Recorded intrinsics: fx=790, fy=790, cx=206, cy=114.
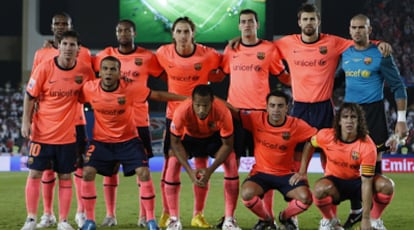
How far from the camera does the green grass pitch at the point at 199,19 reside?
66.6 feet

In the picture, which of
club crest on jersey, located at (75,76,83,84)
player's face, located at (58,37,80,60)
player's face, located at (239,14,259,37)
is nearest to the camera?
player's face, located at (58,37,80,60)

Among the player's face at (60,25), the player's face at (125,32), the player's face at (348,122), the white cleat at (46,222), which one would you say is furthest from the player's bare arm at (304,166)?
the player's face at (60,25)

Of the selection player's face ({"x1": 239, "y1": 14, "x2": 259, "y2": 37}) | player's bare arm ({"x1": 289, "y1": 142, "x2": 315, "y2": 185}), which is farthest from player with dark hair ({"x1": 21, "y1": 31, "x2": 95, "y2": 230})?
player's bare arm ({"x1": 289, "y1": 142, "x2": 315, "y2": 185})

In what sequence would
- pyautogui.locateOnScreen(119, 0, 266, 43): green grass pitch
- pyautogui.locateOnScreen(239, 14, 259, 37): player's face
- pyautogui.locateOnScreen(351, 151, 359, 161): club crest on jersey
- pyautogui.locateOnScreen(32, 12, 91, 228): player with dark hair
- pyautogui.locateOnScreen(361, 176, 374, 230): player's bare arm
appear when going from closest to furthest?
pyautogui.locateOnScreen(361, 176, 374, 230): player's bare arm, pyautogui.locateOnScreen(351, 151, 359, 161): club crest on jersey, pyautogui.locateOnScreen(239, 14, 259, 37): player's face, pyautogui.locateOnScreen(32, 12, 91, 228): player with dark hair, pyautogui.locateOnScreen(119, 0, 266, 43): green grass pitch

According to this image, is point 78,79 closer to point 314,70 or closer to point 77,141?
point 77,141

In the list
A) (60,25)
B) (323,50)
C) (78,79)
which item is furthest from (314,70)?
(60,25)

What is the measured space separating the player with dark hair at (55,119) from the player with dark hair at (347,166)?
2.05 m

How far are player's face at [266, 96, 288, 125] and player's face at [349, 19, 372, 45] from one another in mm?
874

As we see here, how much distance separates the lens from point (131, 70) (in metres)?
7.09

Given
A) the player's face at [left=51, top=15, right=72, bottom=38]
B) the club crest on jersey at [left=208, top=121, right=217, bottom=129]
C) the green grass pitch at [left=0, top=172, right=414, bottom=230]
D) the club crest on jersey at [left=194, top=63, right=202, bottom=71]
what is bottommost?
the green grass pitch at [left=0, top=172, right=414, bottom=230]

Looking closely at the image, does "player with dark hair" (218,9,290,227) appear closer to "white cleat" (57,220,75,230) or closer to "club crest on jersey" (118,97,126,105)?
"club crest on jersey" (118,97,126,105)

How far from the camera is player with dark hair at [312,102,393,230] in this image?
6168mm

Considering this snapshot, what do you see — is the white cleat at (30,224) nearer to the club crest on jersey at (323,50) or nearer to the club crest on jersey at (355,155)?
the club crest on jersey at (355,155)

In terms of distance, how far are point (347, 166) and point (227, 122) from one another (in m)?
1.03
